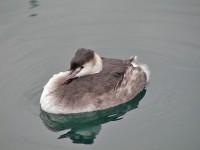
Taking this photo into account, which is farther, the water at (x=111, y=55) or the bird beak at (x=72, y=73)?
the bird beak at (x=72, y=73)

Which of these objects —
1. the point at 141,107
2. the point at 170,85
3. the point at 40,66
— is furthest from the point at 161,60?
the point at 40,66

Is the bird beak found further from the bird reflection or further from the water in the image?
the water

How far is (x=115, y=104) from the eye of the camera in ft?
30.1

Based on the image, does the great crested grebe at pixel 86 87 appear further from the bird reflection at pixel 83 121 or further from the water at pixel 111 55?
the water at pixel 111 55

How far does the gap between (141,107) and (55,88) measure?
1.48 meters

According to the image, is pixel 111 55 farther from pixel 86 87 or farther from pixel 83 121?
pixel 83 121

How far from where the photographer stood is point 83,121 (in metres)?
8.92

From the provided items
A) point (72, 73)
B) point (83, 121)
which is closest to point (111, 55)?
point (72, 73)

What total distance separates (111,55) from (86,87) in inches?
74.0

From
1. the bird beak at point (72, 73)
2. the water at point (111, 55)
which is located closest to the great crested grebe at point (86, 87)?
the bird beak at point (72, 73)

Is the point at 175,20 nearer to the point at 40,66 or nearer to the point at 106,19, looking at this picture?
the point at 106,19

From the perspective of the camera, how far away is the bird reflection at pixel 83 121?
8.62 meters

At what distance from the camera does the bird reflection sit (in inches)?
339

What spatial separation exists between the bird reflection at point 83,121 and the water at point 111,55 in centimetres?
9
